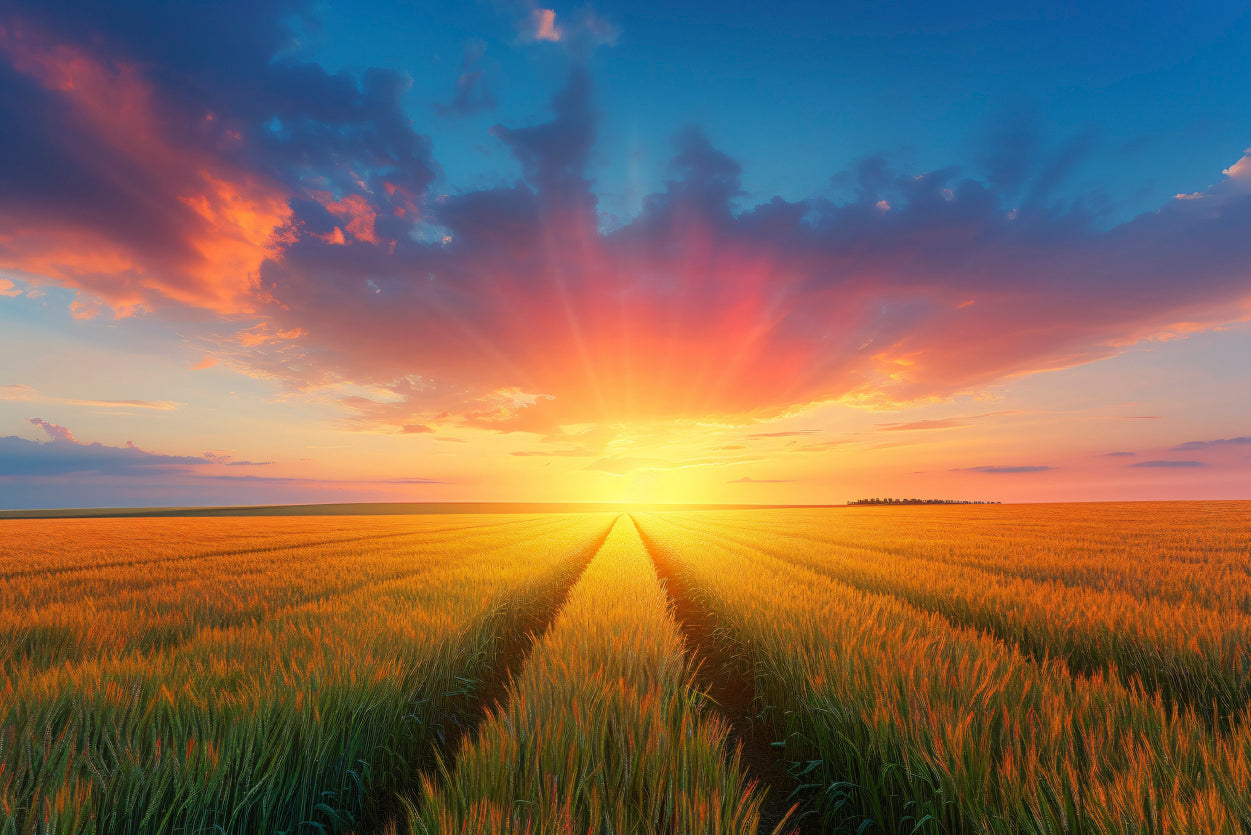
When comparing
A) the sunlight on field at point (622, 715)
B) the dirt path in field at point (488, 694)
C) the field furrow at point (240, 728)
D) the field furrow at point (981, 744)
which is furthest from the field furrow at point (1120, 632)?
the field furrow at point (240, 728)

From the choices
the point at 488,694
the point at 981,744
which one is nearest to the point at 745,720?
the point at 488,694

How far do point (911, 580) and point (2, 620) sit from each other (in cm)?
1423

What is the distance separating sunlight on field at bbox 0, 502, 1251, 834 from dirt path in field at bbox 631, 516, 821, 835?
0.15 ft

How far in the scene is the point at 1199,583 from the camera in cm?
825

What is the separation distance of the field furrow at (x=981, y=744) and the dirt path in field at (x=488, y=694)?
94.9 inches

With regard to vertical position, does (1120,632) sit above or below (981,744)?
below

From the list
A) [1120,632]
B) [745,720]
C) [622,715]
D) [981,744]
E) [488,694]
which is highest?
[981,744]

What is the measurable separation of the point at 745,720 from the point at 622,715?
10.7 feet

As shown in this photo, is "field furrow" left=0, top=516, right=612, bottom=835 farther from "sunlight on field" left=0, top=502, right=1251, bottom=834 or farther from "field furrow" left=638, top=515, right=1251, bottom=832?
"field furrow" left=638, top=515, right=1251, bottom=832

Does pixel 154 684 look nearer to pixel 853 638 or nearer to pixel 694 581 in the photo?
pixel 853 638

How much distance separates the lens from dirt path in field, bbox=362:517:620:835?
338 cm

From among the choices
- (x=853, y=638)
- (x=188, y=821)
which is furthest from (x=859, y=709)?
(x=188, y=821)

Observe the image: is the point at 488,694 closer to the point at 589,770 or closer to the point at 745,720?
the point at 745,720

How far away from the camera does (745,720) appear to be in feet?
17.7
